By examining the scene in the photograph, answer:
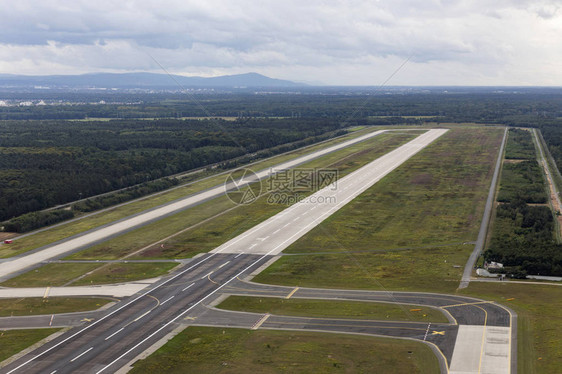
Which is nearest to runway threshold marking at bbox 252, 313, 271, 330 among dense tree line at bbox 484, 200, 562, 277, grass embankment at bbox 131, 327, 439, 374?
grass embankment at bbox 131, 327, 439, 374

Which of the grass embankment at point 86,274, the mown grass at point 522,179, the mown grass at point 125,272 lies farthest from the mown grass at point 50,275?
the mown grass at point 522,179

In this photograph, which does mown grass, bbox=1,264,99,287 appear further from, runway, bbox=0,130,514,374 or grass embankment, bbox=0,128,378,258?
runway, bbox=0,130,514,374

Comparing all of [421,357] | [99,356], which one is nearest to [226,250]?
[99,356]

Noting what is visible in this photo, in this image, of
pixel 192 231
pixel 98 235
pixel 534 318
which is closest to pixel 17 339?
pixel 98 235

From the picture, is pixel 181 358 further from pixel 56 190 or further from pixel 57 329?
pixel 56 190

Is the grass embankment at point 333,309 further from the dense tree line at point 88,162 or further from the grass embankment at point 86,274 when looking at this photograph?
the dense tree line at point 88,162
